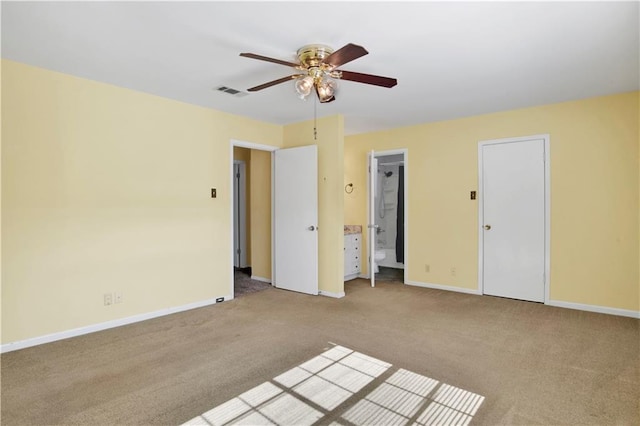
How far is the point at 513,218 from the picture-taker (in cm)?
450

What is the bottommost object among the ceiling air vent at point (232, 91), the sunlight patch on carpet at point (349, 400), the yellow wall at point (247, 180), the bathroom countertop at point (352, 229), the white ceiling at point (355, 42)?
the sunlight patch on carpet at point (349, 400)

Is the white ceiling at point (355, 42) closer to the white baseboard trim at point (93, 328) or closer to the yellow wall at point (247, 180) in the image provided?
the white baseboard trim at point (93, 328)

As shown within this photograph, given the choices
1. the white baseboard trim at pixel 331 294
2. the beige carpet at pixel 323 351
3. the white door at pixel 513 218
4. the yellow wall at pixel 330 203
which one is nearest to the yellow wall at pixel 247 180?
the yellow wall at pixel 330 203

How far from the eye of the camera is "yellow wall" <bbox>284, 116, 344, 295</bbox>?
464cm

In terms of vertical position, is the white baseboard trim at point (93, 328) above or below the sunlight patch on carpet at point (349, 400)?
above

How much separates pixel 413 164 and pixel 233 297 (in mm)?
3211

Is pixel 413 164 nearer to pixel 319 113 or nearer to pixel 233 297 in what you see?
pixel 319 113

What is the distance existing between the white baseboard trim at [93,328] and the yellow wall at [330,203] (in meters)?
1.54

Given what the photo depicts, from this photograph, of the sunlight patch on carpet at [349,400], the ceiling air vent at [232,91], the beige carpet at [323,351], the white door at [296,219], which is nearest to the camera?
the sunlight patch on carpet at [349,400]

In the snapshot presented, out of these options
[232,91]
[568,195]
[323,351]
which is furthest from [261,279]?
[568,195]

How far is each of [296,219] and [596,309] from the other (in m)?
3.70

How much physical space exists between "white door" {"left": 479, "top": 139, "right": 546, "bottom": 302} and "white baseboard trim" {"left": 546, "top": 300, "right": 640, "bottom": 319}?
0.55 ft

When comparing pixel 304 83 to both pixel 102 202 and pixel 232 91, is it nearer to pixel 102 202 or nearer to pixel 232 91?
pixel 232 91

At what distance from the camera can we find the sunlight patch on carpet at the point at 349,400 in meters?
1.99
